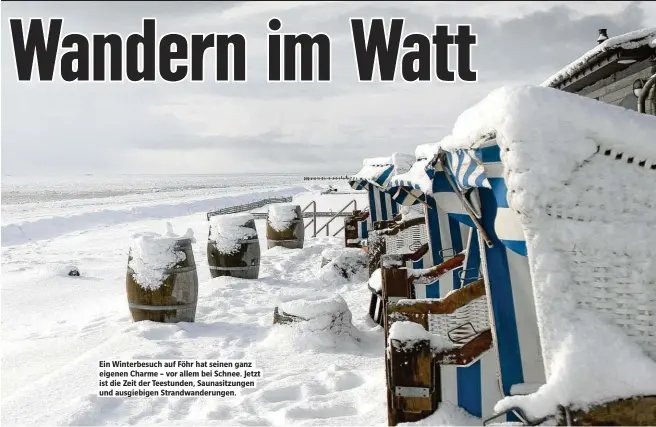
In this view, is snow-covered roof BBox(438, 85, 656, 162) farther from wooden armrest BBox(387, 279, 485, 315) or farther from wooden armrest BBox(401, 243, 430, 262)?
wooden armrest BBox(401, 243, 430, 262)

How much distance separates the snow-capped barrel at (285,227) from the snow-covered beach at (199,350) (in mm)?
2144

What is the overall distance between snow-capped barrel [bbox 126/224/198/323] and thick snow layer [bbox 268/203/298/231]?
727 cm

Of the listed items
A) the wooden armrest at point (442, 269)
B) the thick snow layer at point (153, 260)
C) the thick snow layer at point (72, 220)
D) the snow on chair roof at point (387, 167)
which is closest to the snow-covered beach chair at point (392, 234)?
the snow on chair roof at point (387, 167)

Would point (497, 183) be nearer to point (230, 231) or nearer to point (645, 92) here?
point (645, 92)

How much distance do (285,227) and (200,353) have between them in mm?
8534

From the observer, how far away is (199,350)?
221 inches

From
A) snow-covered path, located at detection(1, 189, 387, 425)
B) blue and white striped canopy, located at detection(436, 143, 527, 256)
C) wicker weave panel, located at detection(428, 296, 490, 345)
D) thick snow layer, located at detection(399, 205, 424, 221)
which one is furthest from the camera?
thick snow layer, located at detection(399, 205, 424, 221)

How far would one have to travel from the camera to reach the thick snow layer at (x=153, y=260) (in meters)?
6.55

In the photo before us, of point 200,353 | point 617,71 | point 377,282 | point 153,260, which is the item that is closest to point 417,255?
point 377,282

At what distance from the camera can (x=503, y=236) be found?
8.26ft

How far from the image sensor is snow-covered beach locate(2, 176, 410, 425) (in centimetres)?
401

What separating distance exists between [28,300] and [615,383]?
9691 millimetres

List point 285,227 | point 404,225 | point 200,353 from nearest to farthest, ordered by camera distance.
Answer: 1. point 200,353
2. point 404,225
3. point 285,227

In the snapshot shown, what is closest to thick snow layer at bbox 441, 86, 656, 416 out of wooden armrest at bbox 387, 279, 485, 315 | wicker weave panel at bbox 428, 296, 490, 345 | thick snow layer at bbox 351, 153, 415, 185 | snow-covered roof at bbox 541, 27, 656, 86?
wooden armrest at bbox 387, 279, 485, 315
